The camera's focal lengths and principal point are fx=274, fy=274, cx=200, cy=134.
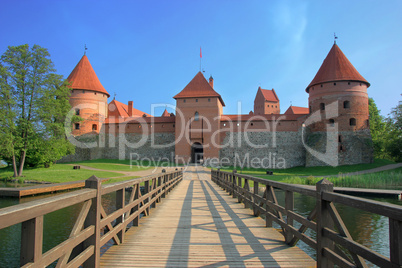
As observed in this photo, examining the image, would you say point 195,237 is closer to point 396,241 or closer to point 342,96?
point 396,241

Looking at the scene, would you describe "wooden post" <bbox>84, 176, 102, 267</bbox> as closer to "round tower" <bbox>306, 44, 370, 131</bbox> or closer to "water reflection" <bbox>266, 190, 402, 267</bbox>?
"water reflection" <bbox>266, 190, 402, 267</bbox>

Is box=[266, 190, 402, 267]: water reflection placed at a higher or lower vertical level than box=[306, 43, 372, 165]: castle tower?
lower

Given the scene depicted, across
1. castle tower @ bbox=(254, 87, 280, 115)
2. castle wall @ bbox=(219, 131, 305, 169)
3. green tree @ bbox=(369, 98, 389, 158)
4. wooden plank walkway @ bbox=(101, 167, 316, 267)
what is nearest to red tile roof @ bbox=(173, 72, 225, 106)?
castle wall @ bbox=(219, 131, 305, 169)

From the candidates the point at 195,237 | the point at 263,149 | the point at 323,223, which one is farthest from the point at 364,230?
the point at 263,149

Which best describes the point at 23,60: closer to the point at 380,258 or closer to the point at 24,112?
the point at 24,112

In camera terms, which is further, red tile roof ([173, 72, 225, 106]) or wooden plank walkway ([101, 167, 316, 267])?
red tile roof ([173, 72, 225, 106])

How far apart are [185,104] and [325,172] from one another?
51.4ft

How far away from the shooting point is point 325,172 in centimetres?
2438

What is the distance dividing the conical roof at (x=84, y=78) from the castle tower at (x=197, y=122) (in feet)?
32.0

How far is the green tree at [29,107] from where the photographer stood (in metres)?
19.4

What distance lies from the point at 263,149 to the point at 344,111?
8809mm

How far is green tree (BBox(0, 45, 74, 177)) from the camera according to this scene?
19438 mm

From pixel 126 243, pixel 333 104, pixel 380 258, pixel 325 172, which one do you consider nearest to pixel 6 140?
pixel 126 243

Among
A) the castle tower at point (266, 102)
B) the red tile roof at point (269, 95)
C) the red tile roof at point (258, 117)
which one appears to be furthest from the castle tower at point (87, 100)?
the red tile roof at point (269, 95)
